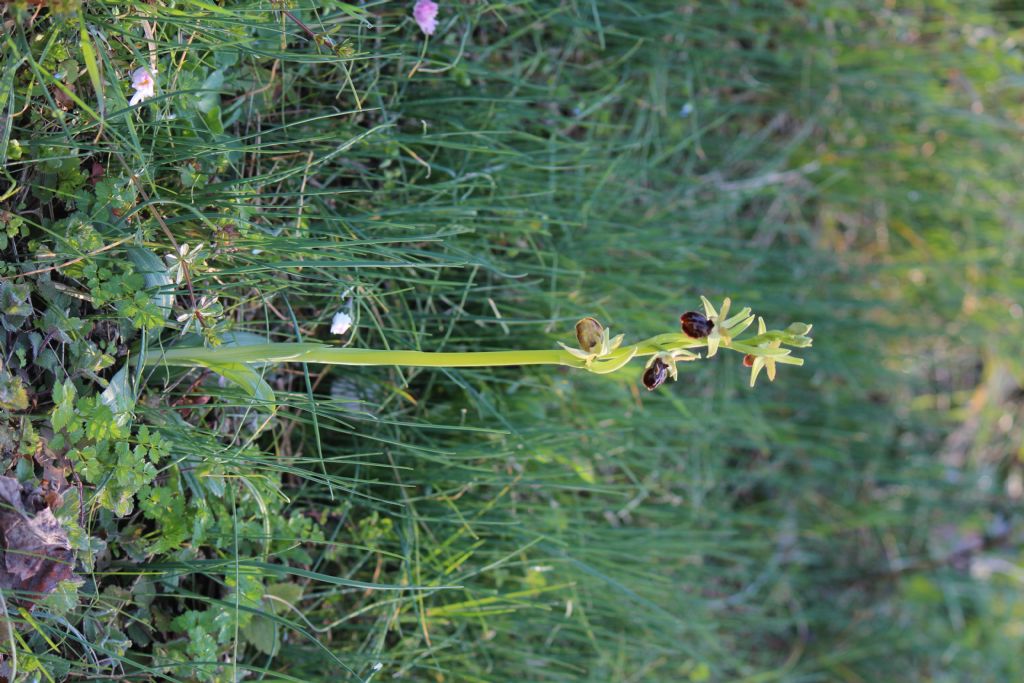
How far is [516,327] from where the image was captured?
1856 millimetres

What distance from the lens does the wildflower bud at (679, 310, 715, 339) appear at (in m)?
1.09

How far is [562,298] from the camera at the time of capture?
6.15ft

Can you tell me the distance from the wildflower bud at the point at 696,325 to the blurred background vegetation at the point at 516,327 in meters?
0.48

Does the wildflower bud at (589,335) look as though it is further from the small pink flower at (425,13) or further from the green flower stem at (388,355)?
the small pink flower at (425,13)

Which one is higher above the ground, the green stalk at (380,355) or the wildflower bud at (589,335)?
the wildflower bud at (589,335)

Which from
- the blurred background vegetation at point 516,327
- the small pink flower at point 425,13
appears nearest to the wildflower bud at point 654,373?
the blurred background vegetation at point 516,327

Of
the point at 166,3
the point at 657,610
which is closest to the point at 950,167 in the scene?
the point at 657,610

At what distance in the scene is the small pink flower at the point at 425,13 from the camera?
1.62 meters

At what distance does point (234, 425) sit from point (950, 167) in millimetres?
2298

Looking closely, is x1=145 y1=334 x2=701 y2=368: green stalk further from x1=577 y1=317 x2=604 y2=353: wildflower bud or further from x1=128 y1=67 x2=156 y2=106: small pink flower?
x1=128 y1=67 x2=156 y2=106: small pink flower

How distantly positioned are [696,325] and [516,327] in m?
0.80

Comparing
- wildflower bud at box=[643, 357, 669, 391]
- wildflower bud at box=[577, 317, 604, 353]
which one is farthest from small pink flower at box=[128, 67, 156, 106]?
wildflower bud at box=[643, 357, 669, 391]

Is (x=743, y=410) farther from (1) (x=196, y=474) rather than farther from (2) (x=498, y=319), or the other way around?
(1) (x=196, y=474)

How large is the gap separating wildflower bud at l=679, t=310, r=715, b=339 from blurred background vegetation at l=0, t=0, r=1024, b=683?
1.58ft
